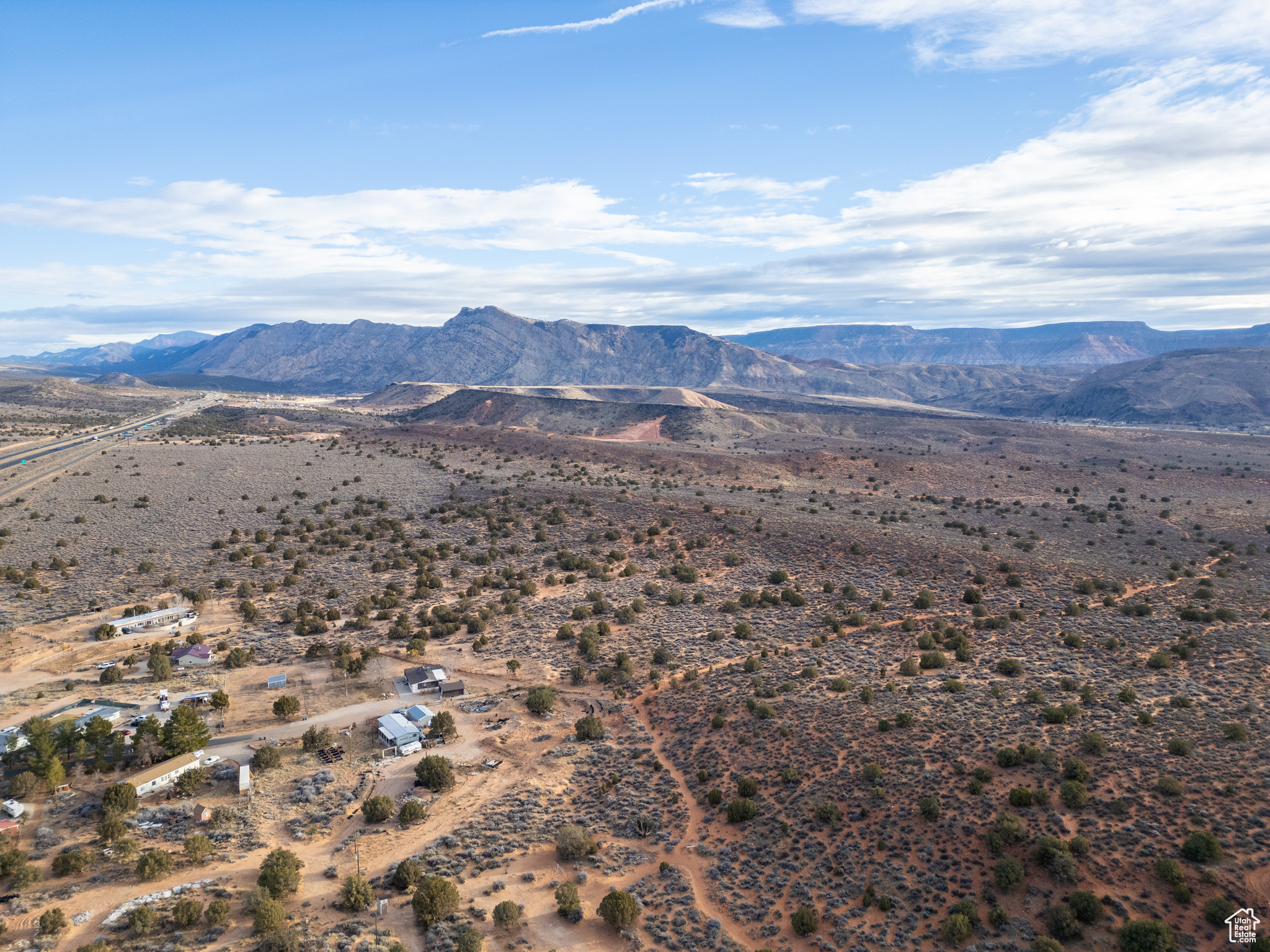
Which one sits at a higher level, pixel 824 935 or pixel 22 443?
pixel 22 443

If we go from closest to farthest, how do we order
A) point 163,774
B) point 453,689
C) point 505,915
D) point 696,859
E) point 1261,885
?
point 1261,885
point 505,915
point 696,859
point 163,774
point 453,689

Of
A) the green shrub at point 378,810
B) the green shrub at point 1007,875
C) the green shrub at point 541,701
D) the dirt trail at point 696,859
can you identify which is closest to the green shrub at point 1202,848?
the green shrub at point 1007,875

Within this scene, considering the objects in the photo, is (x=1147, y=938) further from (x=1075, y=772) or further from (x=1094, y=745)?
(x=1094, y=745)

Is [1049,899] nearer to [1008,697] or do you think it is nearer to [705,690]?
[1008,697]

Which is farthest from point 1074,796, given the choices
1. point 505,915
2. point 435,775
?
point 435,775

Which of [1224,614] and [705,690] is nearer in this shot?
[705,690]

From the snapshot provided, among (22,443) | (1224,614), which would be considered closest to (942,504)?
(1224,614)
